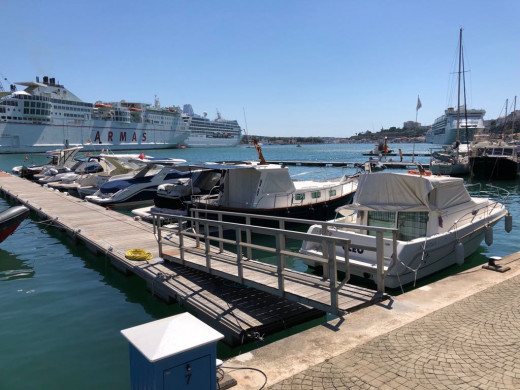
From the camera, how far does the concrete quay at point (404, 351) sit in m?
4.34

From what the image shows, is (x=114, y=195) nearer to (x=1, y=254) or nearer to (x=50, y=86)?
(x=1, y=254)

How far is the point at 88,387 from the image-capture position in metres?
6.08

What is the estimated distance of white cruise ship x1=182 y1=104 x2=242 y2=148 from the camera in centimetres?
13975

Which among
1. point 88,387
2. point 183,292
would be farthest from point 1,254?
point 88,387

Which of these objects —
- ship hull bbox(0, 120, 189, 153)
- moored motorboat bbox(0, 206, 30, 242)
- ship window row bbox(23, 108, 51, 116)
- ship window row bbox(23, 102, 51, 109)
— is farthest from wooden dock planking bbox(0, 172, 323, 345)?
ship window row bbox(23, 102, 51, 109)

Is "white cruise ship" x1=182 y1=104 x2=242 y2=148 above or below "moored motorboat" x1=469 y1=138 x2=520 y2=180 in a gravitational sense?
above

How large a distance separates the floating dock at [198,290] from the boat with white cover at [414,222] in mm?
2403

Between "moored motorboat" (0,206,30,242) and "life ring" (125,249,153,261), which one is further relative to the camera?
"moored motorboat" (0,206,30,242)

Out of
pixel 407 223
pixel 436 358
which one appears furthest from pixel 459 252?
pixel 436 358

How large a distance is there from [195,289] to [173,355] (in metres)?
5.25

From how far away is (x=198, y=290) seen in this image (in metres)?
8.54

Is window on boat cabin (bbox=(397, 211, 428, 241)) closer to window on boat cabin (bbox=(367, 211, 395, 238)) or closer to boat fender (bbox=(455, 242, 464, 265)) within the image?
window on boat cabin (bbox=(367, 211, 395, 238))

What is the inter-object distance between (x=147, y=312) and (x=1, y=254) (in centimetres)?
854

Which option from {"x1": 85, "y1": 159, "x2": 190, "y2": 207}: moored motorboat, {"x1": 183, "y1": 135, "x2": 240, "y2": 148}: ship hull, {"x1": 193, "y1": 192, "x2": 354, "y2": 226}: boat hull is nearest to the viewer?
{"x1": 193, "y1": 192, "x2": 354, "y2": 226}: boat hull
